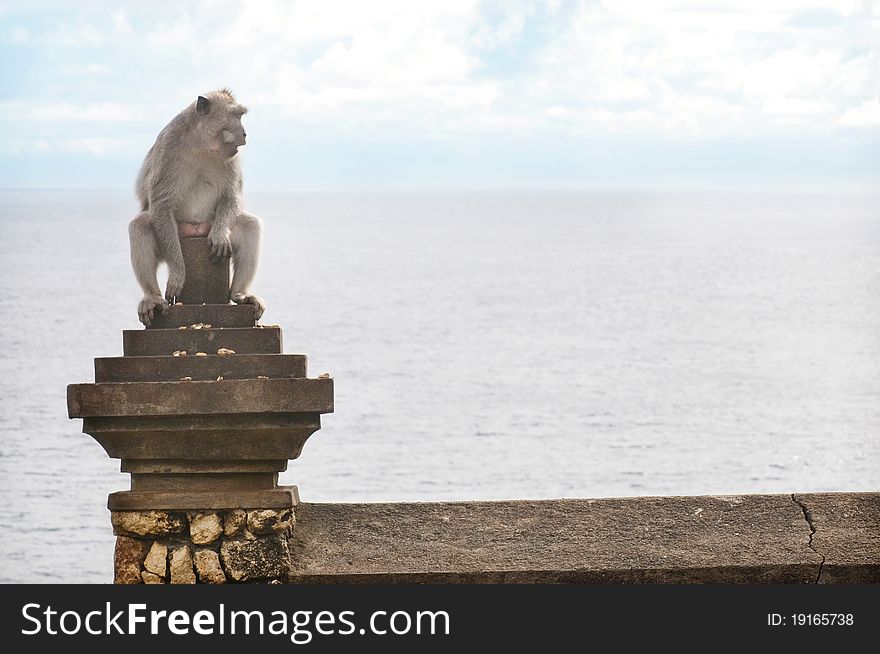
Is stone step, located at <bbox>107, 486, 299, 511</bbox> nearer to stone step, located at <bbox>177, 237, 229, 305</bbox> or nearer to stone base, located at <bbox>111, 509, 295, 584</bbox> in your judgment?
stone base, located at <bbox>111, 509, 295, 584</bbox>

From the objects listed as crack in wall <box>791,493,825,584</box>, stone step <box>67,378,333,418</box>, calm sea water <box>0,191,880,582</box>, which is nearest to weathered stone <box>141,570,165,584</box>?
stone step <box>67,378,333,418</box>

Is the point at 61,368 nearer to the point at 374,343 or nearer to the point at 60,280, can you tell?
the point at 374,343

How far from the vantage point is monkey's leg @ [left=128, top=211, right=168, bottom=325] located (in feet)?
20.9

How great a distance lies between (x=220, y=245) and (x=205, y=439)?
1.00m

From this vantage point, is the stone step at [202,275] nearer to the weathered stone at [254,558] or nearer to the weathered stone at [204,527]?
the weathered stone at [204,527]

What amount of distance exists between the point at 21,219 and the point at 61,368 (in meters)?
62.4

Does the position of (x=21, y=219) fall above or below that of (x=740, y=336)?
above

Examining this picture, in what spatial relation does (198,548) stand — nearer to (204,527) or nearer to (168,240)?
(204,527)

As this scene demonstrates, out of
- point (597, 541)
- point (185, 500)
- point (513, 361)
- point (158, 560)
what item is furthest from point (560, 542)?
point (513, 361)

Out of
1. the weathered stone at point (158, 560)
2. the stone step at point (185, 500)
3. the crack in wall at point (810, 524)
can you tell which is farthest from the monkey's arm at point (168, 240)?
the crack in wall at point (810, 524)

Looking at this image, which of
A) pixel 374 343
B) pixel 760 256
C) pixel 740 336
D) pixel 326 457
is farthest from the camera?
pixel 760 256

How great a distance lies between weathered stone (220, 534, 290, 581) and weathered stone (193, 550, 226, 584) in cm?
3

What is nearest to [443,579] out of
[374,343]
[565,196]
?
[374,343]

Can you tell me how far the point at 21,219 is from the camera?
381ft
